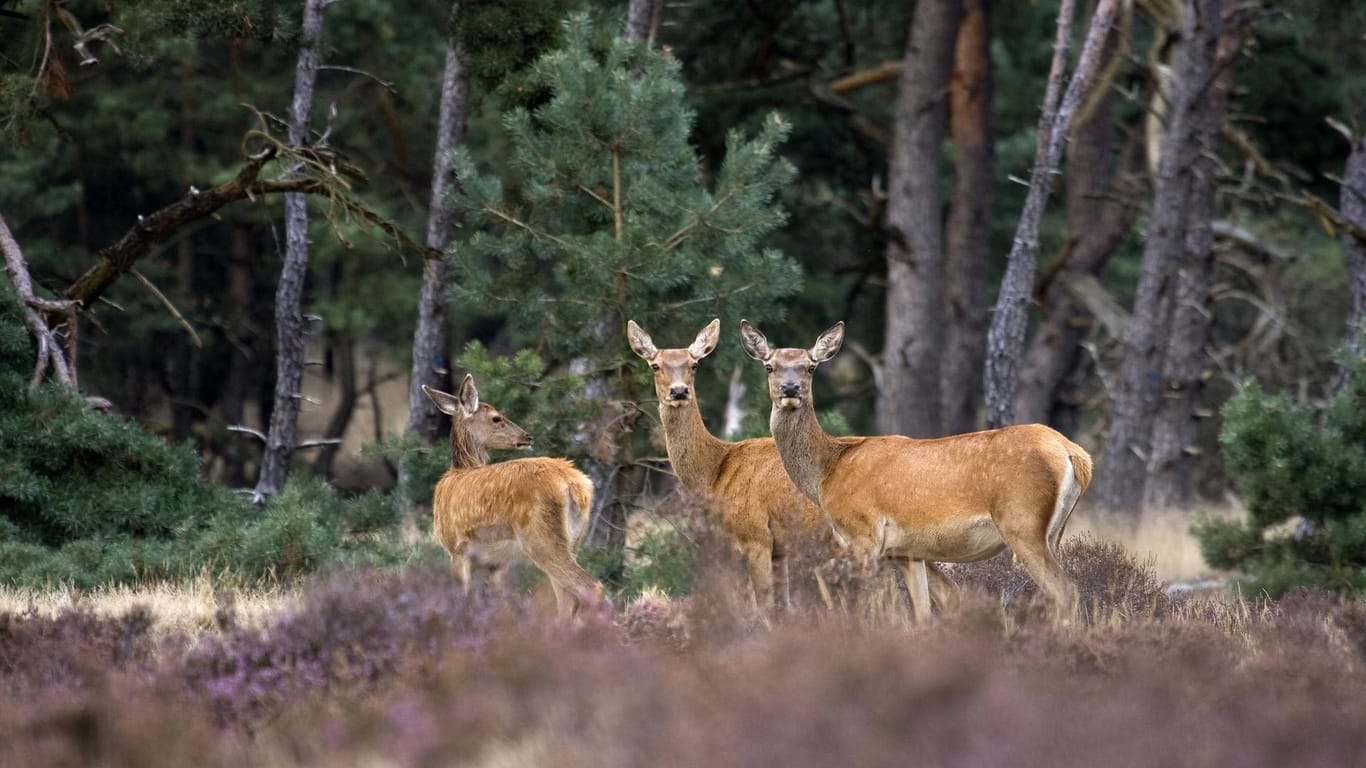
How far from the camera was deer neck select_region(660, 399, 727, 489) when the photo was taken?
10648 millimetres

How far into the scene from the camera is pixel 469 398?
39.2 ft

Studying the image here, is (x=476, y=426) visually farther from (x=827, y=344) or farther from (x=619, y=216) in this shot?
(x=827, y=344)

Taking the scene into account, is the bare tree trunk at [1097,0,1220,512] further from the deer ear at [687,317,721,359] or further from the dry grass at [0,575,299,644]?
the dry grass at [0,575,299,644]

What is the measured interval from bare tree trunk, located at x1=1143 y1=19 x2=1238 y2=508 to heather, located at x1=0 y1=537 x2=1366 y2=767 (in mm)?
12391

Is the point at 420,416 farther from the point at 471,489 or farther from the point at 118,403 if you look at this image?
the point at 118,403

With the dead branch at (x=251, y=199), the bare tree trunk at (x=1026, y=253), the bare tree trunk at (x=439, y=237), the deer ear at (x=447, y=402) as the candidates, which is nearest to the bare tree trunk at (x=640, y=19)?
the bare tree trunk at (x=439, y=237)

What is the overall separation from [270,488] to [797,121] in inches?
421

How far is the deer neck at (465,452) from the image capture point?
11.9m

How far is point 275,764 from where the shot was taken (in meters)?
5.82

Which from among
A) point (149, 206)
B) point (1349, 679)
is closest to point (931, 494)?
point (1349, 679)

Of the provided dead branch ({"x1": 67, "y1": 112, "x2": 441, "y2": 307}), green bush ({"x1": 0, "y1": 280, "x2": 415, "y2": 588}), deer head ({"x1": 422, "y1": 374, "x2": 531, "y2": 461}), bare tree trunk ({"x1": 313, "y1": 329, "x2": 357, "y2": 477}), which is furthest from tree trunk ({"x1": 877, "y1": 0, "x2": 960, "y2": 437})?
deer head ({"x1": 422, "y1": 374, "x2": 531, "y2": 461})

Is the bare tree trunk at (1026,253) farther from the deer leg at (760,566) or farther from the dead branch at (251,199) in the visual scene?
the deer leg at (760,566)

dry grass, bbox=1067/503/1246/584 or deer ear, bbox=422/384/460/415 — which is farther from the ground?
deer ear, bbox=422/384/460/415

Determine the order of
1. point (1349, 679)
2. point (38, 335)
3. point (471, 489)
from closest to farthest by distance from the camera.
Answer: point (1349, 679), point (471, 489), point (38, 335)
